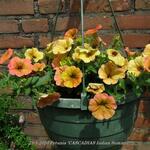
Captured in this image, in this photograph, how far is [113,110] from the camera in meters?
1.27

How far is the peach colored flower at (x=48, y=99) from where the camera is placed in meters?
1.29

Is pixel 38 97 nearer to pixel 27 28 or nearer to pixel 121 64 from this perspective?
pixel 121 64

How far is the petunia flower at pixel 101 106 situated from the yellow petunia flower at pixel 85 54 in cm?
13

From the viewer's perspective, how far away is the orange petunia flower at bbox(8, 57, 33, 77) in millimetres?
1352

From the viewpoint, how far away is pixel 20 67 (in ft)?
4.53

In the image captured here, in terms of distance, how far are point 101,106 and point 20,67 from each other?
30 cm

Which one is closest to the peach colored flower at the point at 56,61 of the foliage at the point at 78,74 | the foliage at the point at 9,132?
the foliage at the point at 78,74

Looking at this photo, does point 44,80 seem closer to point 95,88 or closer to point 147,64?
point 95,88

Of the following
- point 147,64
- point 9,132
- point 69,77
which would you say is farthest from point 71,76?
point 9,132

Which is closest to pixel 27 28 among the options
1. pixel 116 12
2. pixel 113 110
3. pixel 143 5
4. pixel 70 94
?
pixel 116 12

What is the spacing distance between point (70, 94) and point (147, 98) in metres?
0.68

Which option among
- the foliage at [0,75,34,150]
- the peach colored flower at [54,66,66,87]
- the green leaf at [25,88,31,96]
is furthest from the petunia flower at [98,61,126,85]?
the foliage at [0,75,34,150]

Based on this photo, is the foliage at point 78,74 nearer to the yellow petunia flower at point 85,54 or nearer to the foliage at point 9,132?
the yellow petunia flower at point 85,54

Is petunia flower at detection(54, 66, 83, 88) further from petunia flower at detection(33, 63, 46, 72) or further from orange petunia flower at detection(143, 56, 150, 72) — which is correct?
orange petunia flower at detection(143, 56, 150, 72)
